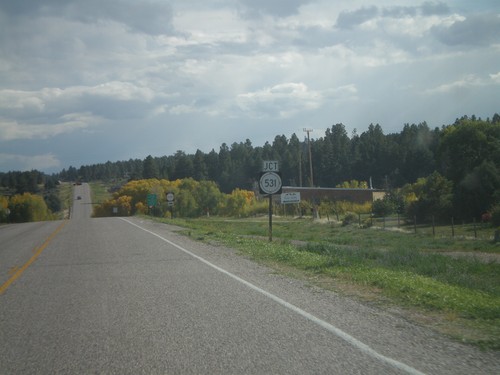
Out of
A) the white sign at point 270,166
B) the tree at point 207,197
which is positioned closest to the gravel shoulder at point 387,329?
the white sign at point 270,166

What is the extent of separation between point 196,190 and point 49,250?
8715 cm

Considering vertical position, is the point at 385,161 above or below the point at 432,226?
above

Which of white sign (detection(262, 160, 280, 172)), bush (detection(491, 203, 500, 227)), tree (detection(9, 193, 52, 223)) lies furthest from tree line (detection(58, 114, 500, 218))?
white sign (detection(262, 160, 280, 172))

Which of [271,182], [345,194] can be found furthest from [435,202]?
[271,182]

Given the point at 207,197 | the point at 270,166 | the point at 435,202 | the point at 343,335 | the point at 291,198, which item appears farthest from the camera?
the point at 207,197

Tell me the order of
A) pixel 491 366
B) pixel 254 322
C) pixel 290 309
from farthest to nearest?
pixel 290 309 → pixel 254 322 → pixel 491 366

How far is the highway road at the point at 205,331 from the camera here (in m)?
5.92

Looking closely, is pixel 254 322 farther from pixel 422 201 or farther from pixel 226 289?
pixel 422 201

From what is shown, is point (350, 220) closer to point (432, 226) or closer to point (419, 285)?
point (432, 226)

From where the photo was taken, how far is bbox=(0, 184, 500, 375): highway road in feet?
19.4

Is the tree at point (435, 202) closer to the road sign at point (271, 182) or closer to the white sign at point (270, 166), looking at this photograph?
the white sign at point (270, 166)

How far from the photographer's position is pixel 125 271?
13773 millimetres

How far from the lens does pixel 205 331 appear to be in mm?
7320

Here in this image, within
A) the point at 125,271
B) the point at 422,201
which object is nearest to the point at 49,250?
the point at 125,271
